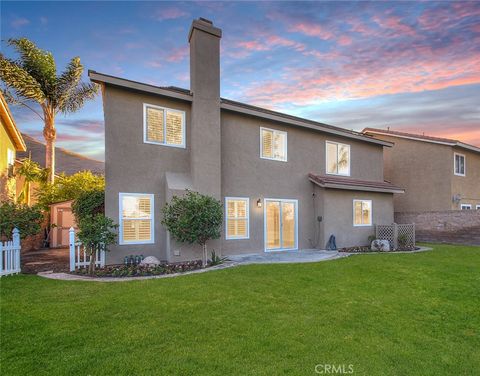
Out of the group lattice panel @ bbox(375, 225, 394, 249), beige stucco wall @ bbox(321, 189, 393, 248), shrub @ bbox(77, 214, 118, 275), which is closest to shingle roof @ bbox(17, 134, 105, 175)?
shrub @ bbox(77, 214, 118, 275)

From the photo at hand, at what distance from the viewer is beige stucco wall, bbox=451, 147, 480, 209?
66.9ft

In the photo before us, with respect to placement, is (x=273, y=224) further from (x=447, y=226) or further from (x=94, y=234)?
(x=447, y=226)

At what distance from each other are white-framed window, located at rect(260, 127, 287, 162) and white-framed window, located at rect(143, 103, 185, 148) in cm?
389

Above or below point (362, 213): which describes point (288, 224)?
below

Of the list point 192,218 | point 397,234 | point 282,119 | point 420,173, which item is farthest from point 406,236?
point 192,218

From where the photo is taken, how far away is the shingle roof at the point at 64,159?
2486 cm

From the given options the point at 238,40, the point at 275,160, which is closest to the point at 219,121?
the point at 275,160

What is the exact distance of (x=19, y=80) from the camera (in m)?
17.0

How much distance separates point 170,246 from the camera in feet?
36.4

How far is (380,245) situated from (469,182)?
11.7m

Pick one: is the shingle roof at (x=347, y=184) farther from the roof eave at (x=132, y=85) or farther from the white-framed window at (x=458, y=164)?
the roof eave at (x=132, y=85)

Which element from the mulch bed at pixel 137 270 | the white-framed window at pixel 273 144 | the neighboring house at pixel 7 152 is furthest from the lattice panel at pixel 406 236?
the neighboring house at pixel 7 152

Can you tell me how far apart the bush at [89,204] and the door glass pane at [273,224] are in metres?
6.92

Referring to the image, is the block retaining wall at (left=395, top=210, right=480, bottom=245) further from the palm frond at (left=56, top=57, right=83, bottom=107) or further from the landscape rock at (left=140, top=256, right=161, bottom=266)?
the palm frond at (left=56, top=57, right=83, bottom=107)
